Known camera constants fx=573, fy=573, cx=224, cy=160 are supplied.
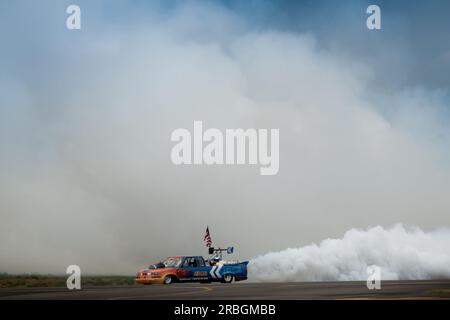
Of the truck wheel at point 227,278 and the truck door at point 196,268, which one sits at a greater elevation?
the truck door at point 196,268

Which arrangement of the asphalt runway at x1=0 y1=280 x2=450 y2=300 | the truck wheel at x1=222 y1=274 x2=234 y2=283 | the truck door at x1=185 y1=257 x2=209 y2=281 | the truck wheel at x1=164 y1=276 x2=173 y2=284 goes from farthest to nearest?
the truck wheel at x1=222 y1=274 x2=234 y2=283
the truck door at x1=185 y1=257 x2=209 y2=281
the truck wheel at x1=164 y1=276 x2=173 y2=284
the asphalt runway at x1=0 y1=280 x2=450 y2=300

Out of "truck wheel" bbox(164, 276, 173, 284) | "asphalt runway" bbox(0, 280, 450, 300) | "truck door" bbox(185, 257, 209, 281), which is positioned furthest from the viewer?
"truck door" bbox(185, 257, 209, 281)

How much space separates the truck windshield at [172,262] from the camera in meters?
40.6

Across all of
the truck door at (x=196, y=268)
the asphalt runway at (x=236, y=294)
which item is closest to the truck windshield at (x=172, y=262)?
the truck door at (x=196, y=268)

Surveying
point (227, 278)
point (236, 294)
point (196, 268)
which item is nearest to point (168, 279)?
point (196, 268)

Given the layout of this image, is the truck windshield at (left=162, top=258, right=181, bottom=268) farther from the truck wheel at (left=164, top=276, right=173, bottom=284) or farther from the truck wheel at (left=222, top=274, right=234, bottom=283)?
the truck wheel at (left=222, top=274, right=234, bottom=283)

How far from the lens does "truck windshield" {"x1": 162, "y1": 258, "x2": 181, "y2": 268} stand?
40625 mm

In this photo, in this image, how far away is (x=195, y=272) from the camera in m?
41.4

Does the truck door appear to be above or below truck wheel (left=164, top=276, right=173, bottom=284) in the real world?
above

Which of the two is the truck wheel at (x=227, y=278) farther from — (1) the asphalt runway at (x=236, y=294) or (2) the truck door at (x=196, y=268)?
(1) the asphalt runway at (x=236, y=294)

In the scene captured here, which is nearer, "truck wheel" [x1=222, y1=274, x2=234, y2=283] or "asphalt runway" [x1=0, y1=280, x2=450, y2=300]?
"asphalt runway" [x1=0, y1=280, x2=450, y2=300]

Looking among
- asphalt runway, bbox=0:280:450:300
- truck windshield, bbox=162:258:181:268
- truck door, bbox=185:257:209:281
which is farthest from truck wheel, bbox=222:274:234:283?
asphalt runway, bbox=0:280:450:300
